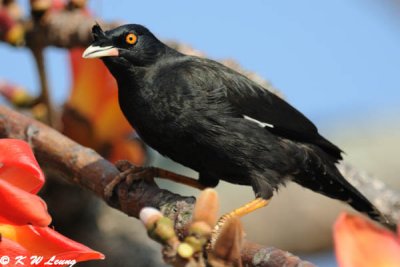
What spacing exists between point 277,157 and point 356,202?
0.43 meters

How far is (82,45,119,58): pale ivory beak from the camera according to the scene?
2.42m

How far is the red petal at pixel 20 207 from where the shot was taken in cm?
113

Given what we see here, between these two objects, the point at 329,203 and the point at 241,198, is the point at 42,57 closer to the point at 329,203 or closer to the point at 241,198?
the point at 241,198

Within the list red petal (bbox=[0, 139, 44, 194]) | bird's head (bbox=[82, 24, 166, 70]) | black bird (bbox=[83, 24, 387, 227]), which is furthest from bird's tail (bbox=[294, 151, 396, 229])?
red petal (bbox=[0, 139, 44, 194])

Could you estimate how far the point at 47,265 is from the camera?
113 centimetres

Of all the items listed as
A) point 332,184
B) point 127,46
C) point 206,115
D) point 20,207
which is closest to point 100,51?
point 127,46

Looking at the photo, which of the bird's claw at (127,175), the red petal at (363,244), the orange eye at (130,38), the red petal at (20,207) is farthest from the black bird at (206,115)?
the red petal at (363,244)

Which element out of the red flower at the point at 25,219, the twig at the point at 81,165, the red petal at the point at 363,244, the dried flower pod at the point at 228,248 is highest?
the red petal at the point at 363,244

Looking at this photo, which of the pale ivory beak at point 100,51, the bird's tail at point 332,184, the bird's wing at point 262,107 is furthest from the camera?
the bird's tail at point 332,184

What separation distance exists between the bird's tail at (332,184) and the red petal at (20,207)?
6.04 feet

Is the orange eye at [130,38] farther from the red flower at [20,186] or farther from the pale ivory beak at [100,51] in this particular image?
the red flower at [20,186]

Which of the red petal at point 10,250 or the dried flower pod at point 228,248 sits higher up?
the dried flower pod at point 228,248

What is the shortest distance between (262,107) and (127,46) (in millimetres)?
497

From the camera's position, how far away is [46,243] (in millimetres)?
1191
